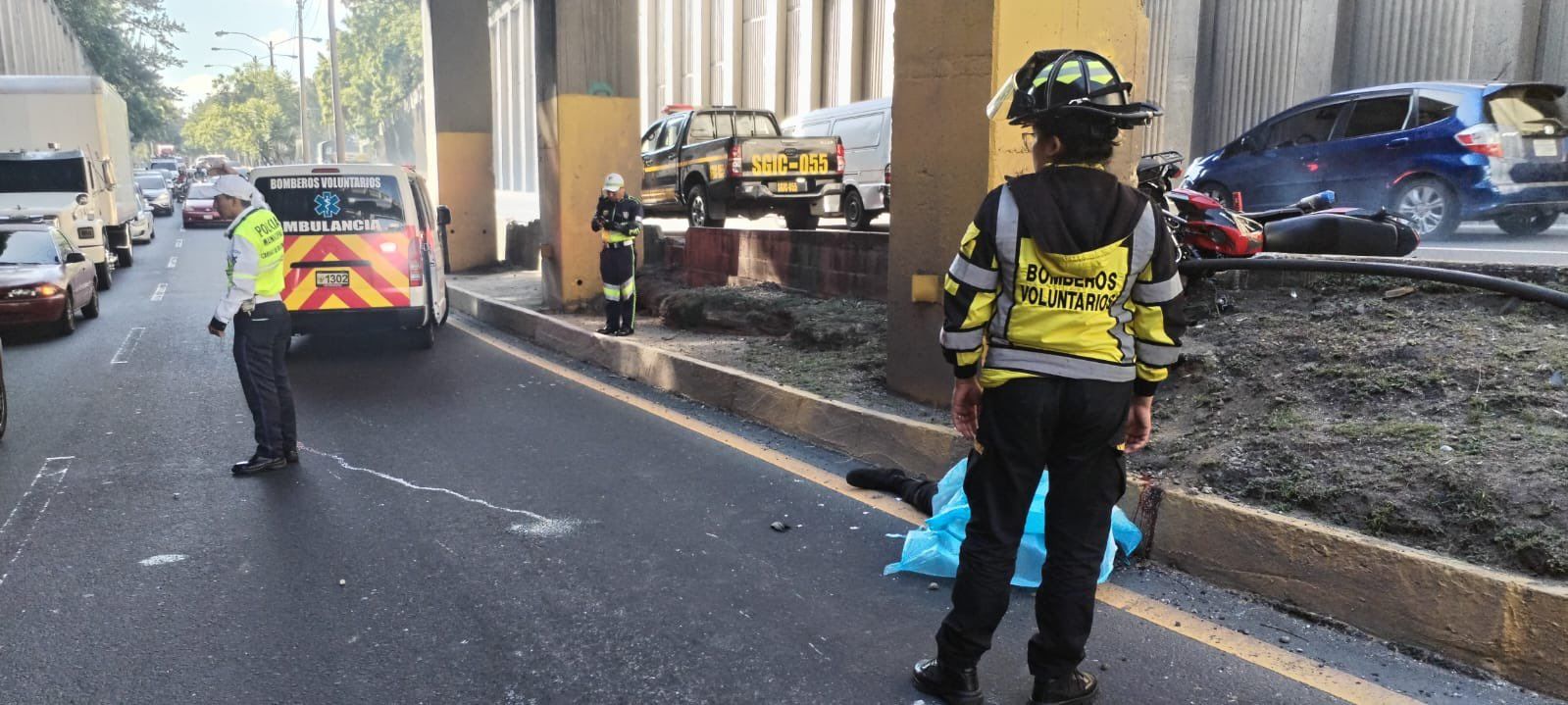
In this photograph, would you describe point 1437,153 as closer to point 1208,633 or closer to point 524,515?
point 1208,633

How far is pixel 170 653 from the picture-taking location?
12.6 ft

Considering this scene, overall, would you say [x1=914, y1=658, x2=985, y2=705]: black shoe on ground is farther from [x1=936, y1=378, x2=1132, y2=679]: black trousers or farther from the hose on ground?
the hose on ground

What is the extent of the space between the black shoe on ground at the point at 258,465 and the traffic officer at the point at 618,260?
15.7 ft

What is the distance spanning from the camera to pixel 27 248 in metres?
12.8

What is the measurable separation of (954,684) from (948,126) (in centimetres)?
411

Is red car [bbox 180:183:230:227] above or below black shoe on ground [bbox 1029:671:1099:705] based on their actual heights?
above

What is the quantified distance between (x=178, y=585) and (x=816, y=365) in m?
4.85

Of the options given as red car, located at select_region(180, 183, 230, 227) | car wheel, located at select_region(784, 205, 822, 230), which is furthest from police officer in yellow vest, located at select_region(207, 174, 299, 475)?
red car, located at select_region(180, 183, 230, 227)

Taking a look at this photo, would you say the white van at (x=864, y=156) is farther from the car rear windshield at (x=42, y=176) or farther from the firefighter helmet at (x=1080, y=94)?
the car rear windshield at (x=42, y=176)

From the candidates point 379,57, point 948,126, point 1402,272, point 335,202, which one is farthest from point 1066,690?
point 379,57

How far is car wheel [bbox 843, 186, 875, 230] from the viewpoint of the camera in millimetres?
15969

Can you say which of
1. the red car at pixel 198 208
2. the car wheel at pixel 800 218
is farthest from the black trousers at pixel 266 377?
the red car at pixel 198 208

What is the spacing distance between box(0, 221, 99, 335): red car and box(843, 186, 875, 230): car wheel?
997cm

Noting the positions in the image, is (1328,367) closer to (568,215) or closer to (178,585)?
(178,585)
